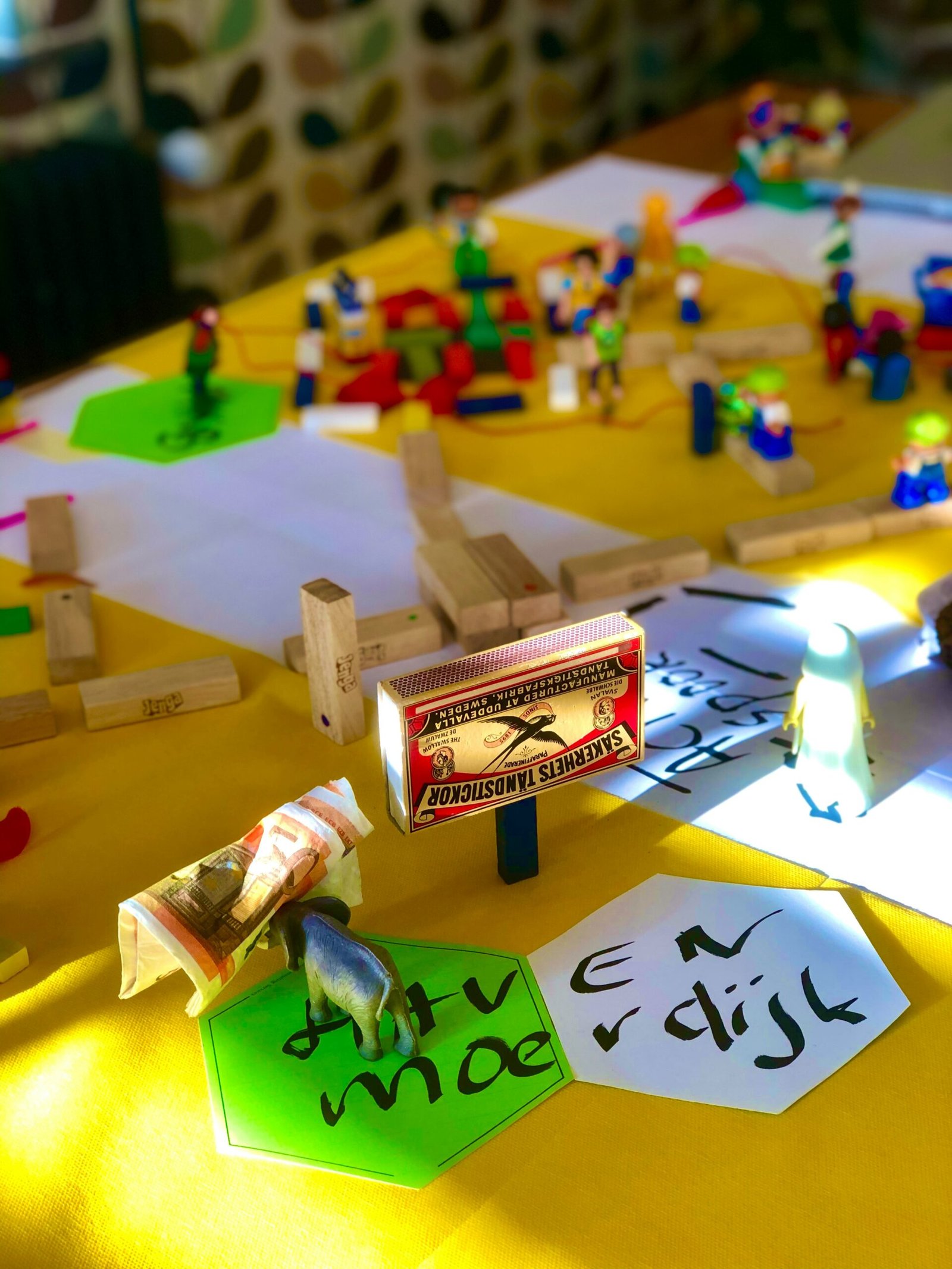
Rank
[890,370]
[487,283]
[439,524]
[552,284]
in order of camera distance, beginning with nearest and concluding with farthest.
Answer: [439,524], [890,370], [552,284], [487,283]

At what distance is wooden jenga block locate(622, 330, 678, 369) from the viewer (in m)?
2.29

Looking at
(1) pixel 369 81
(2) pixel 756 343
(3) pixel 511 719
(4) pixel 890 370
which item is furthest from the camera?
(1) pixel 369 81

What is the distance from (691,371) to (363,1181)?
60.0 inches

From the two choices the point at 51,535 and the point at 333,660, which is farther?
the point at 51,535

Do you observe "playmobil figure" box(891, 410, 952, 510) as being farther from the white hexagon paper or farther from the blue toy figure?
the white hexagon paper

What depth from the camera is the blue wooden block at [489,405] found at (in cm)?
219

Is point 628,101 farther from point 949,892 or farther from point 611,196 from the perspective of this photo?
point 949,892

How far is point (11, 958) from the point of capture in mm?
1215

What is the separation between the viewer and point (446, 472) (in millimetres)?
2027

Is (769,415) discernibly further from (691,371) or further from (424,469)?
(424,469)

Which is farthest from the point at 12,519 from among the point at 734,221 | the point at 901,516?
the point at 734,221

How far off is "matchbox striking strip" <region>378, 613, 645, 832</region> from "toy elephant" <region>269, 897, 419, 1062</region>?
110mm

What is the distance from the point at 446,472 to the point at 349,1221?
124 cm

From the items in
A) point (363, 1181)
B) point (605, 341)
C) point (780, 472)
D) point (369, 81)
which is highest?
point (369, 81)
